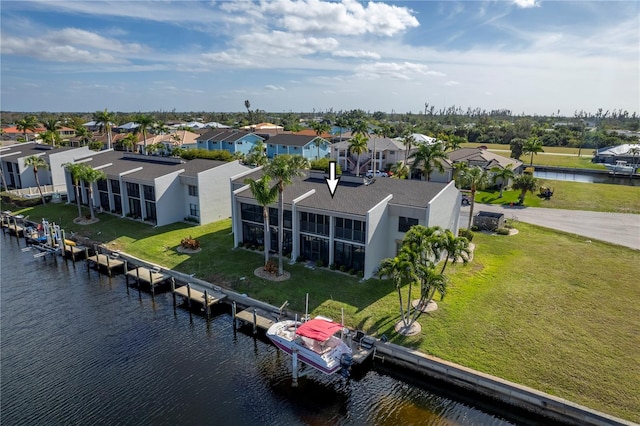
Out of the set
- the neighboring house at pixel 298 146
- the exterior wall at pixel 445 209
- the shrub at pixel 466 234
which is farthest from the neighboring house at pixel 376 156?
the exterior wall at pixel 445 209

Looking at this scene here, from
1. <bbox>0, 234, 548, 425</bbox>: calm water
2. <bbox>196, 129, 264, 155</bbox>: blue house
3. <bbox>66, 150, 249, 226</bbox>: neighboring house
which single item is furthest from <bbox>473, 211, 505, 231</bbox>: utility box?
<bbox>196, 129, 264, 155</bbox>: blue house

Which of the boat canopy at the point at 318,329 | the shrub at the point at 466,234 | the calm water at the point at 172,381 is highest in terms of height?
the shrub at the point at 466,234

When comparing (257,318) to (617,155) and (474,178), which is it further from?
(617,155)

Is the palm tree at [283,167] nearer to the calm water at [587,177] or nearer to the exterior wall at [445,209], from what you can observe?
the exterior wall at [445,209]

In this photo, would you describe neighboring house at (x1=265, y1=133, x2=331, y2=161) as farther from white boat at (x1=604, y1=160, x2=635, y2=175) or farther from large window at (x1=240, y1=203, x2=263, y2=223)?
white boat at (x1=604, y1=160, x2=635, y2=175)

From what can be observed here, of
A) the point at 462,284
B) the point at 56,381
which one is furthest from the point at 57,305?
the point at 462,284

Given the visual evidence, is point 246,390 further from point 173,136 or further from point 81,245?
point 173,136
